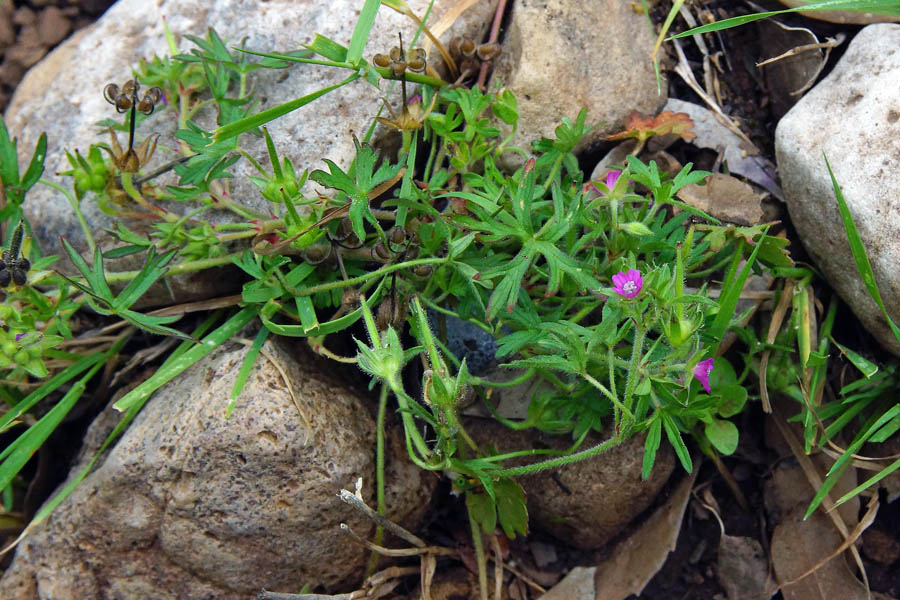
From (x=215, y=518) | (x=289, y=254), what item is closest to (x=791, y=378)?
(x=289, y=254)

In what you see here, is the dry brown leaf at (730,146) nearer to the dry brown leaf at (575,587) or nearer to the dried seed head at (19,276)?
the dry brown leaf at (575,587)

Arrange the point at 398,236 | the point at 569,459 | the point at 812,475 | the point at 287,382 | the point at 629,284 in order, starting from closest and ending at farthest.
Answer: the point at 629,284 → the point at 569,459 → the point at 398,236 → the point at 287,382 → the point at 812,475

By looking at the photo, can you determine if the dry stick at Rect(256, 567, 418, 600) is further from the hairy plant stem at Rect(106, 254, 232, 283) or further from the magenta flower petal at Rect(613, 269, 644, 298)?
the magenta flower petal at Rect(613, 269, 644, 298)

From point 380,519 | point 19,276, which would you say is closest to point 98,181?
point 19,276

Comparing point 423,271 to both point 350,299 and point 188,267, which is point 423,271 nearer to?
point 350,299

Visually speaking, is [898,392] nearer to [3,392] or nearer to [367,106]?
[367,106]

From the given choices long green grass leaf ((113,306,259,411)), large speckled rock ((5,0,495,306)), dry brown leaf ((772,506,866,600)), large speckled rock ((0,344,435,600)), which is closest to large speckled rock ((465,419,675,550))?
large speckled rock ((0,344,435,600))

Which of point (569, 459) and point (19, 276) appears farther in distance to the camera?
point (19, 276)
